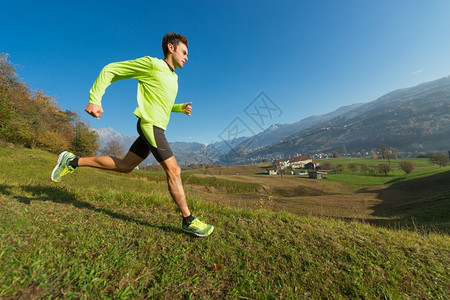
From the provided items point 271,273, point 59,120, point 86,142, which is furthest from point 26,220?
point 59,120

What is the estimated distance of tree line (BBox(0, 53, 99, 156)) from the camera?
2625 cm

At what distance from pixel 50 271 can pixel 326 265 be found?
2.64 m

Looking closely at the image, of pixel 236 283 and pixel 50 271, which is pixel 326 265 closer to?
pixel 236 283

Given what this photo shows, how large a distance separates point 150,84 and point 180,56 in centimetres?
75

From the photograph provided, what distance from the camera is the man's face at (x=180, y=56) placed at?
9.82 ft

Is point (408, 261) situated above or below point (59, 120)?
below

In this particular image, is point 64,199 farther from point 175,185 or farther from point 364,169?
point 364,169

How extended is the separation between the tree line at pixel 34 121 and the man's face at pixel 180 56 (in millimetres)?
34425

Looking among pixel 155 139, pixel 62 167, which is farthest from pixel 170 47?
pixel 62 167

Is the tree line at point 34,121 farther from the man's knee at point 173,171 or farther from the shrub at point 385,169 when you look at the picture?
the shrub at point 385,169

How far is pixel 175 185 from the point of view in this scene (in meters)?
2.72

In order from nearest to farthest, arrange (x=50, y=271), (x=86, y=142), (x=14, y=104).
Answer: (x=50, y=271) < (x=14, y=104) < (x=86, y=142)

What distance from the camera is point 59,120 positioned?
45344mm

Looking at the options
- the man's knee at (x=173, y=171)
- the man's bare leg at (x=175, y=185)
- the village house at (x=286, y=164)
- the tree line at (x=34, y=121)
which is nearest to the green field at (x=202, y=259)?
the man's bare leg at (x=175, y=185)
